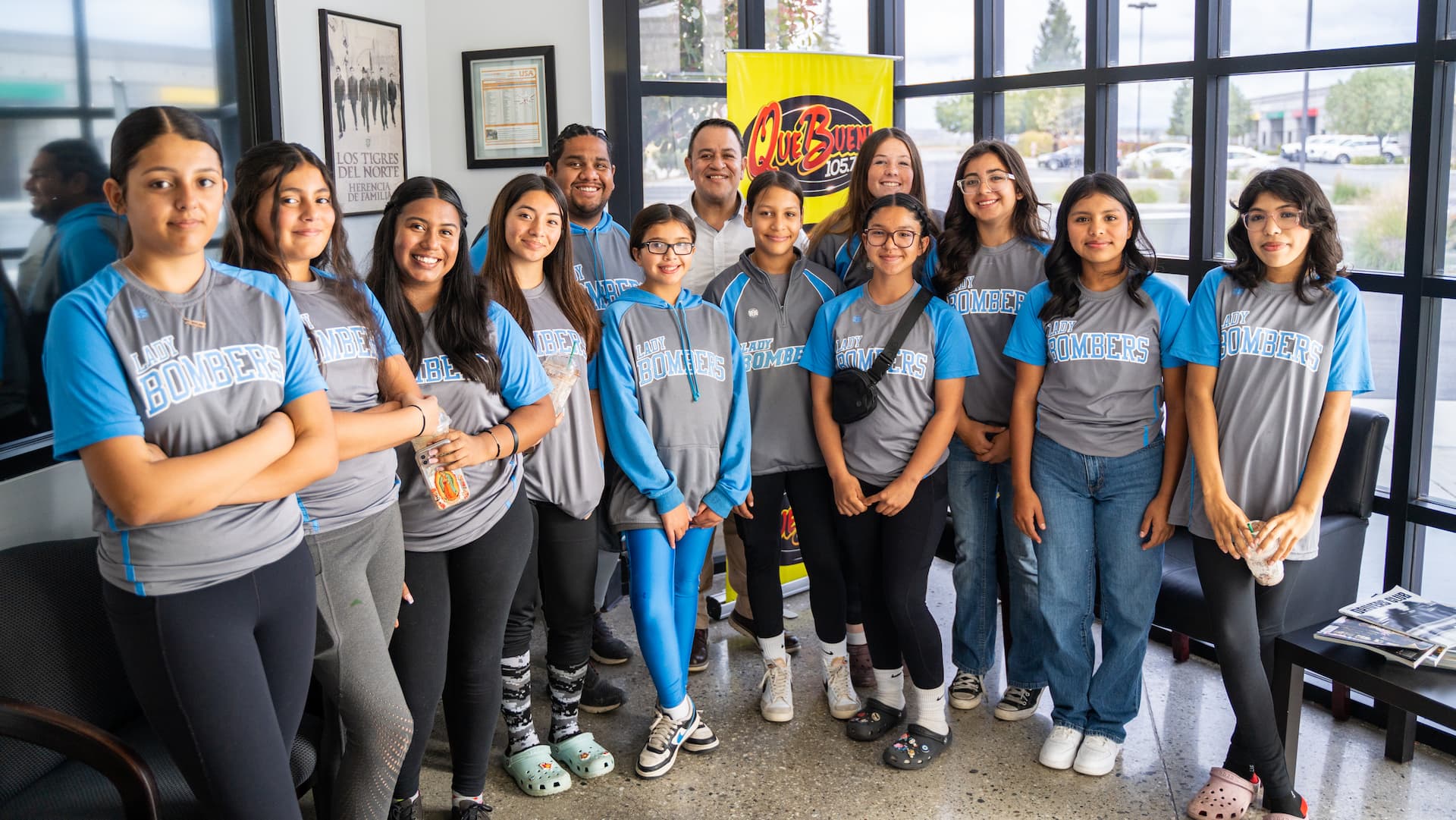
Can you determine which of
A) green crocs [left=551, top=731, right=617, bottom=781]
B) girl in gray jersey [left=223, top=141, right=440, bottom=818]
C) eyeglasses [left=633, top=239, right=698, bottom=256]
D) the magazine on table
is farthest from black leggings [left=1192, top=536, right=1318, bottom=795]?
girl in gray jersey [left=223, top=141, right=440, bottom=818]

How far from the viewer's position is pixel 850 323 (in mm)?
2967

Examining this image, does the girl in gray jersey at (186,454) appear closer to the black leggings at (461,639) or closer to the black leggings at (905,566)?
the black leggings at (461,639)

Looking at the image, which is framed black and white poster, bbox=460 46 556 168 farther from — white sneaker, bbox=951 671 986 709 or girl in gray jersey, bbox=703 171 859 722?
white sneaker, bbox=951 671 986 709

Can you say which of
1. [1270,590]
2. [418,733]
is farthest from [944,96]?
[418,733]

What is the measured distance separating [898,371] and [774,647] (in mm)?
907

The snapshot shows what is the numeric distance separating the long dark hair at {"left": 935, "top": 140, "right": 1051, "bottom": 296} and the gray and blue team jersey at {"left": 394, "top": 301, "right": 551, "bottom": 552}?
1190 mm

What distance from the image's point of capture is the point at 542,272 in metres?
2.83

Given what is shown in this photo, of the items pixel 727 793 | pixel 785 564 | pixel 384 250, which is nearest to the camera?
pixel 384 250

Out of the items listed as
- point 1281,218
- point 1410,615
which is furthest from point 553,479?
point 1410,615

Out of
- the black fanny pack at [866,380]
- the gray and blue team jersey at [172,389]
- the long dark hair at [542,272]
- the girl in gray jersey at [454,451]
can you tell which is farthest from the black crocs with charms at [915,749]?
the gray and blue team jersey at [172,389]

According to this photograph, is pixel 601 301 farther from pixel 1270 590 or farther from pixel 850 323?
pixel 1270 590

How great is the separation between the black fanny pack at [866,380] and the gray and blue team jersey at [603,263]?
2.29 feet

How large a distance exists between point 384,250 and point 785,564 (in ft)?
7.27

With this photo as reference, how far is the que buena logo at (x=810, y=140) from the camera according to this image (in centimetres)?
418
